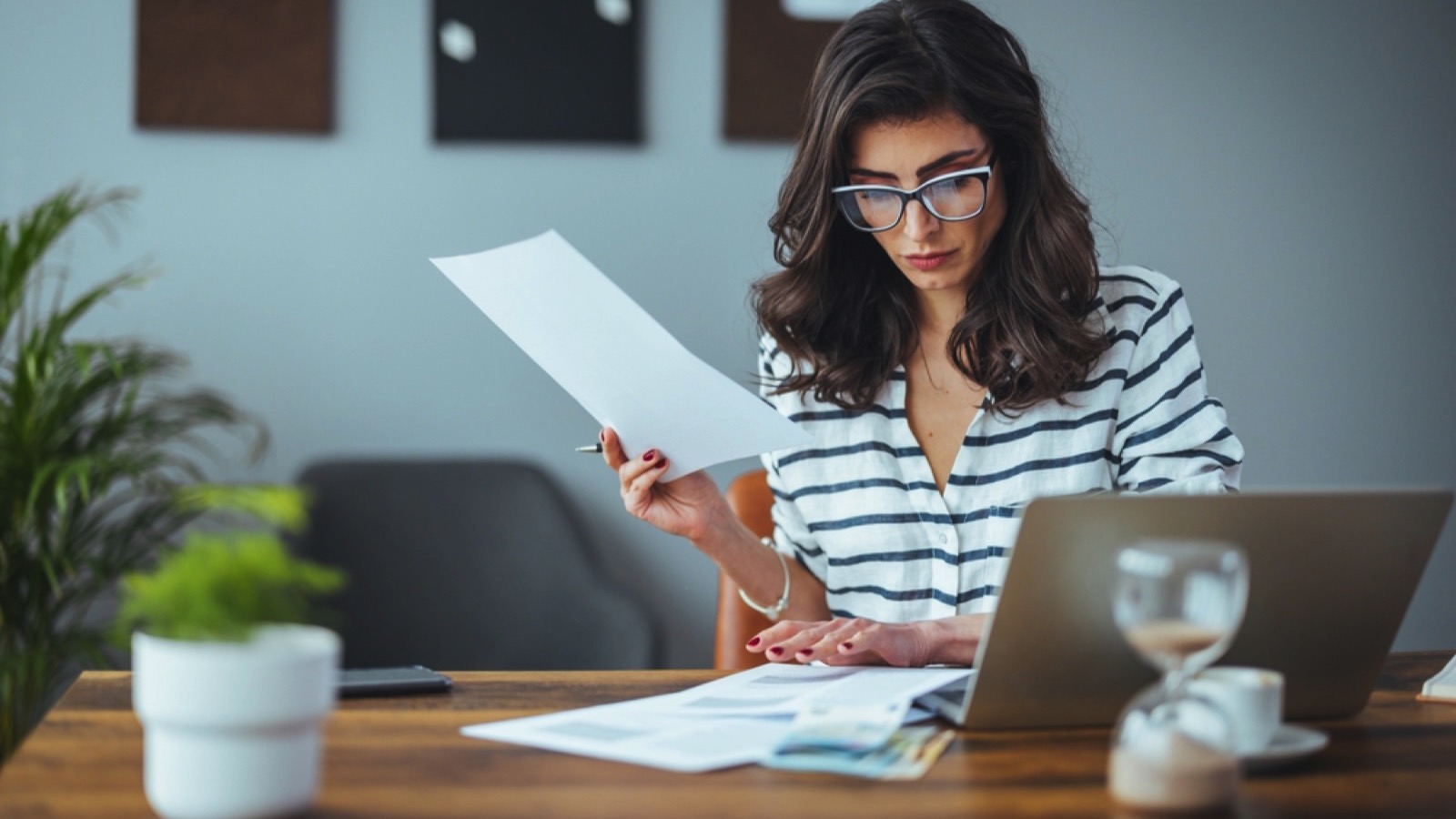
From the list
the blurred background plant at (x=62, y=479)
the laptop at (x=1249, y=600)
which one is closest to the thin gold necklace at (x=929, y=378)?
the laptop at (x=1249, y=600)

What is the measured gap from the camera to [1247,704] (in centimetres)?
98

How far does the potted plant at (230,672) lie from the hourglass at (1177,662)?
1.60 feet

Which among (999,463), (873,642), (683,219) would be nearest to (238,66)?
(683,219)

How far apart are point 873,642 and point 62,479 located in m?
1.62

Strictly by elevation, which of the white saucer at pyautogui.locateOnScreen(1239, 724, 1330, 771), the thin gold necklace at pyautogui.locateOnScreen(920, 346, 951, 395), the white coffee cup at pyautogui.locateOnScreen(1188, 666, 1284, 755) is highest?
the thin gold necklace at pyautogui.locateOnScreen(920, 346, 951, 395)

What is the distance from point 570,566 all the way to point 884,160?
1351mm

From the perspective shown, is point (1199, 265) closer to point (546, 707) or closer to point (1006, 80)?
point (1006, 80)

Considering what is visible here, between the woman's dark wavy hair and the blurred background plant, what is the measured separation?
1288 mm

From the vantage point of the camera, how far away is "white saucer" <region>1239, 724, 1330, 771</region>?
0.98 m

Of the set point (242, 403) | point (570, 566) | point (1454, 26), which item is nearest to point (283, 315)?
point (242, 403)

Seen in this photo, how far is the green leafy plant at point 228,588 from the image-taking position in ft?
2.49

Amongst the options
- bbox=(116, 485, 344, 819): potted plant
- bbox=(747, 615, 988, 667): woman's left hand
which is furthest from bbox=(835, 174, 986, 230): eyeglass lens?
bbox=(116, 485, 344, 819): potted plant

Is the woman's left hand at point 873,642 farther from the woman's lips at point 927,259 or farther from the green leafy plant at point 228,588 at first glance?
the green leafy plant at point 228,588

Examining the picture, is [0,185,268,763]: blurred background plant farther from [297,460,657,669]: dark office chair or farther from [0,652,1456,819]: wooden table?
[0,652,1456,819]: wooden table
